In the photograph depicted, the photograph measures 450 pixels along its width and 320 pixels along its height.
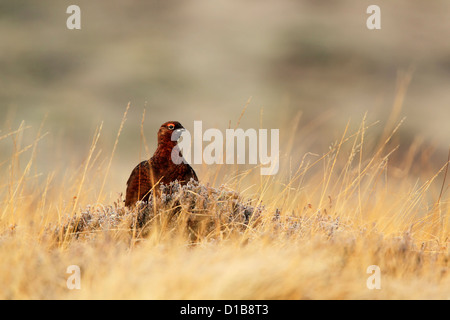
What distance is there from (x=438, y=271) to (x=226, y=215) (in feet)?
6.18

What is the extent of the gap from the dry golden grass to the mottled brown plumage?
0.62 ft

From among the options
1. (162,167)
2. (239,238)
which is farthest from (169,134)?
(239,238)

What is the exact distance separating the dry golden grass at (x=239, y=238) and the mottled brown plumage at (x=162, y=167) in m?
0.19

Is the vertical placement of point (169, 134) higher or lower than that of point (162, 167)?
higher

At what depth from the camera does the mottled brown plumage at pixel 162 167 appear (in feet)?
16.6

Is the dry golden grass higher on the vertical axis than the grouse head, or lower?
lower

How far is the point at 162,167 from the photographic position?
509cm

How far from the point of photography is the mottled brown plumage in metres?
5.07

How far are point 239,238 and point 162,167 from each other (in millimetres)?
1108

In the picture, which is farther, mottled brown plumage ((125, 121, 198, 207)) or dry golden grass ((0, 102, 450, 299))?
mottled brown plumage ((125, 121, 198, 207))

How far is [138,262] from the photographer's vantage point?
3738 millimetres

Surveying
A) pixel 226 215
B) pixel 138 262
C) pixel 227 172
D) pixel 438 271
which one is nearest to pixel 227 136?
pixel 227 172

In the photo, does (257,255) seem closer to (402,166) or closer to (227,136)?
(227,136)

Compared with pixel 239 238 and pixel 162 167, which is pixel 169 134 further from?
pixel 239 238
